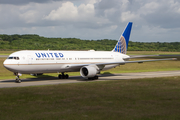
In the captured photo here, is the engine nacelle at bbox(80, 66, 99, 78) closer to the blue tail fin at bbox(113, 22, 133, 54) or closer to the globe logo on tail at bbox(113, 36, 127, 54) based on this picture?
the globe logo on tail at bbox(113, 36, 127, 54)

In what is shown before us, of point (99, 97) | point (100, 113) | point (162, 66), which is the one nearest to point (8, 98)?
point (99, 97)

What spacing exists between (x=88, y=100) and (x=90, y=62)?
20923mm

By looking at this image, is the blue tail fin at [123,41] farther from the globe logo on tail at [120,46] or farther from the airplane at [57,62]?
the airplane at [57,62]

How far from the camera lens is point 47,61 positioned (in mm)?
31484

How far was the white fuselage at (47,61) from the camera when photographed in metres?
29.1

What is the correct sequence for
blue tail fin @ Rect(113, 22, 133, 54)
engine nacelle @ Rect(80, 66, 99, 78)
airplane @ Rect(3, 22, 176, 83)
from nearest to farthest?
airplane @ Rect(3, 22, 176, 83)
engine nacelle @ Rect(80, 66, 99, 78)
blue tail fin @ Rect(113, 22, 133, 54)

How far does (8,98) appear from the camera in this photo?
698 inches

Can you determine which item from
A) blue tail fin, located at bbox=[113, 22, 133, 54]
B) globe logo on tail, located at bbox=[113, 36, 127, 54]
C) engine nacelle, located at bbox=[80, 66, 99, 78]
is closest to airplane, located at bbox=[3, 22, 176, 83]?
engine nacelle, located at bbox=[80, 66, 99, 78]

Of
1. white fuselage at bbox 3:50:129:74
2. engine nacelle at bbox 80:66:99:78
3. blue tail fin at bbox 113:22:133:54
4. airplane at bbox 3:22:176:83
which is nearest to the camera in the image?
white fuselage at bbox 3:50:129:74

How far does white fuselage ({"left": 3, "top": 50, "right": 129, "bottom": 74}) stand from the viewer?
29.1 meters

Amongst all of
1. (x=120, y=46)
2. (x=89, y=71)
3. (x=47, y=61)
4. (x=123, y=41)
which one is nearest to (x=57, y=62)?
(x=47, y=61)

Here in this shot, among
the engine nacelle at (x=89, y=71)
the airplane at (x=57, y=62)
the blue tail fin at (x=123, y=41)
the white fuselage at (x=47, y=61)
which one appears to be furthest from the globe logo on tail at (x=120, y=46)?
the engine nacelle at (x=89, y=71)

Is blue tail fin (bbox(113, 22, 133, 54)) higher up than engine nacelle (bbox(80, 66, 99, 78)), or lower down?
higher up

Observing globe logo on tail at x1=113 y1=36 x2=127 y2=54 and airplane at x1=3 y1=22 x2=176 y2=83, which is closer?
airplane at x1=3 y1=22 x2=176 y2=83
